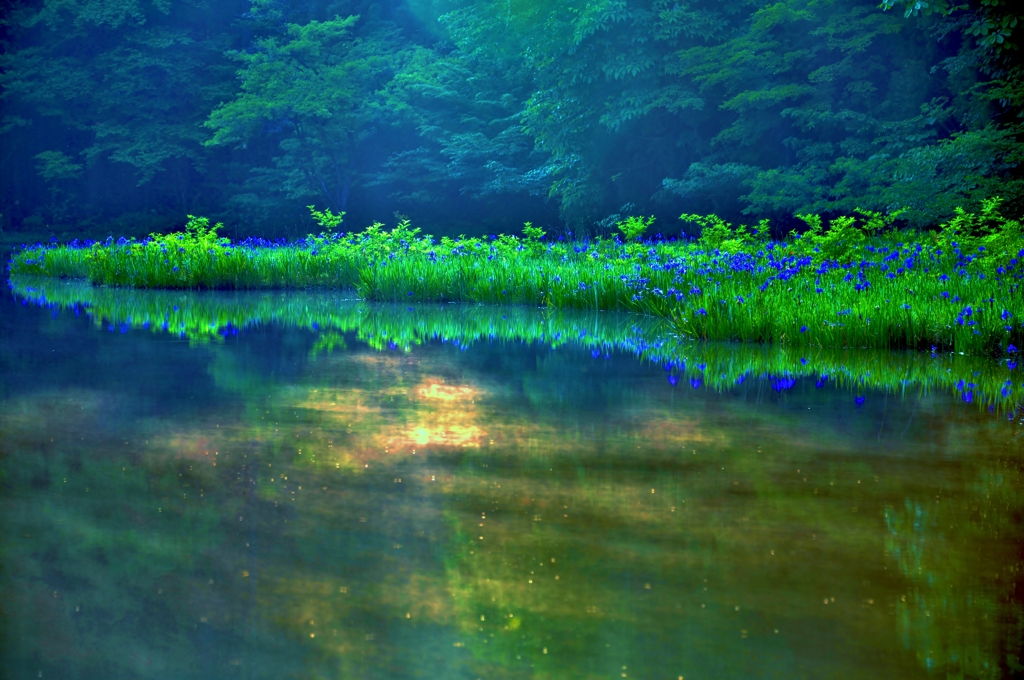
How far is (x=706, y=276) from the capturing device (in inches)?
454

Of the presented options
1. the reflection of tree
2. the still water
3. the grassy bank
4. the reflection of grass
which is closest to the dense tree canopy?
the grassy bank

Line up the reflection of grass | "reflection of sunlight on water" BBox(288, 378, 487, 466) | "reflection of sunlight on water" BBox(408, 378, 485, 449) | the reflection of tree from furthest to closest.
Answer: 1. the reflection of grass
2. "reflection of sunlight on water" BBox(408, 378, 485, 449)
3. "reflection of sunlight on water" BBox(288, 378, 487, 466)
4. the reflection of tree

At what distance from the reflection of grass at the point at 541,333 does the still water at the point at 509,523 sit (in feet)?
0.43

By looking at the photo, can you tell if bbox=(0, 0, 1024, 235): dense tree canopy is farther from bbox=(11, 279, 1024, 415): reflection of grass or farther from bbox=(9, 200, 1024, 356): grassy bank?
bbox=(11, 279, 1024, 415): reflection of grass

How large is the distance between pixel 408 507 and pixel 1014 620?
197 centimetres

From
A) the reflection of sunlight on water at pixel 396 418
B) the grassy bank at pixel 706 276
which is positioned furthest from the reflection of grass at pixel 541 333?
the reflection of sunlight on water at pixel 396 418

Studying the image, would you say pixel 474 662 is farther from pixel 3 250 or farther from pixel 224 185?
pixel 224 185

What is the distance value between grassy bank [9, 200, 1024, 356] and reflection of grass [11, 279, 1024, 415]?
339 mm

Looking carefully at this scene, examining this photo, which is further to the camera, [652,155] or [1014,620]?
[652,155]

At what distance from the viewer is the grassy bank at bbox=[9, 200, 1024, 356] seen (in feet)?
28.1

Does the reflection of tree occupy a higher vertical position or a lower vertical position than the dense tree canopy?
lower

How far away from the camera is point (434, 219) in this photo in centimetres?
3538

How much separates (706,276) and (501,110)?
23494 millimetres

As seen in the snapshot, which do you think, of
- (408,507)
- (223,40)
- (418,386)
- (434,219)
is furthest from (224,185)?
(408,507)
